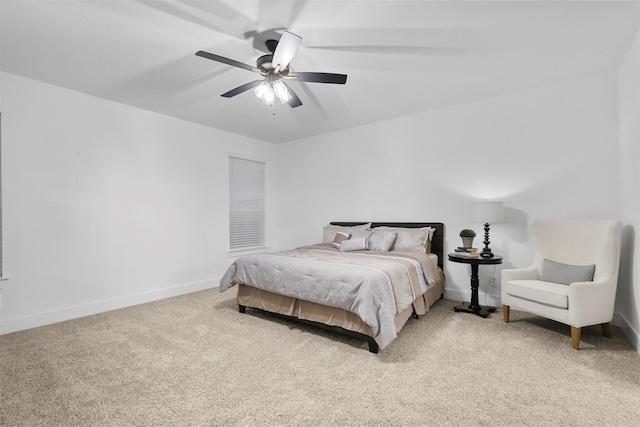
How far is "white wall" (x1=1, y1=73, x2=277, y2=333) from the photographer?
3107mm

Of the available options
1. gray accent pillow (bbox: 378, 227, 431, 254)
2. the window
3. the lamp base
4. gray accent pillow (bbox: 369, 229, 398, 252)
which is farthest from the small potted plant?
the window

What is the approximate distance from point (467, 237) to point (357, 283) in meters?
1.89

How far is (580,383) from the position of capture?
2020 mm

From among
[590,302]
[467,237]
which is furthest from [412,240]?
[590,302]

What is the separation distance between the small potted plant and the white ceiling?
5.59 ft

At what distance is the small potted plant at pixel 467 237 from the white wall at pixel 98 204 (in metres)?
3.73

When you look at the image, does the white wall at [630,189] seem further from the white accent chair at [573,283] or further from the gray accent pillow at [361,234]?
the gray accent pillow at [361,234]

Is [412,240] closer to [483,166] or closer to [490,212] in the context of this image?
[490,212]

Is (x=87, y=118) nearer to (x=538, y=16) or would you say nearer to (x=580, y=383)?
(x=538, y=16)

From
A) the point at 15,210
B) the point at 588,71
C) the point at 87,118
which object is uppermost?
the point at 588,71

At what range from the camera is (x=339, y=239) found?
4.36 m

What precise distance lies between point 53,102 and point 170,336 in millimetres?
2886

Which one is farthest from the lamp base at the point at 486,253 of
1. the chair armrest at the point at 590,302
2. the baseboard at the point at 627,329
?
the baseboard at the point at 627,329

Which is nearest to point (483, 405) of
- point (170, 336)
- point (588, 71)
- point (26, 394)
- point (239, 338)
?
point (239, 338)
